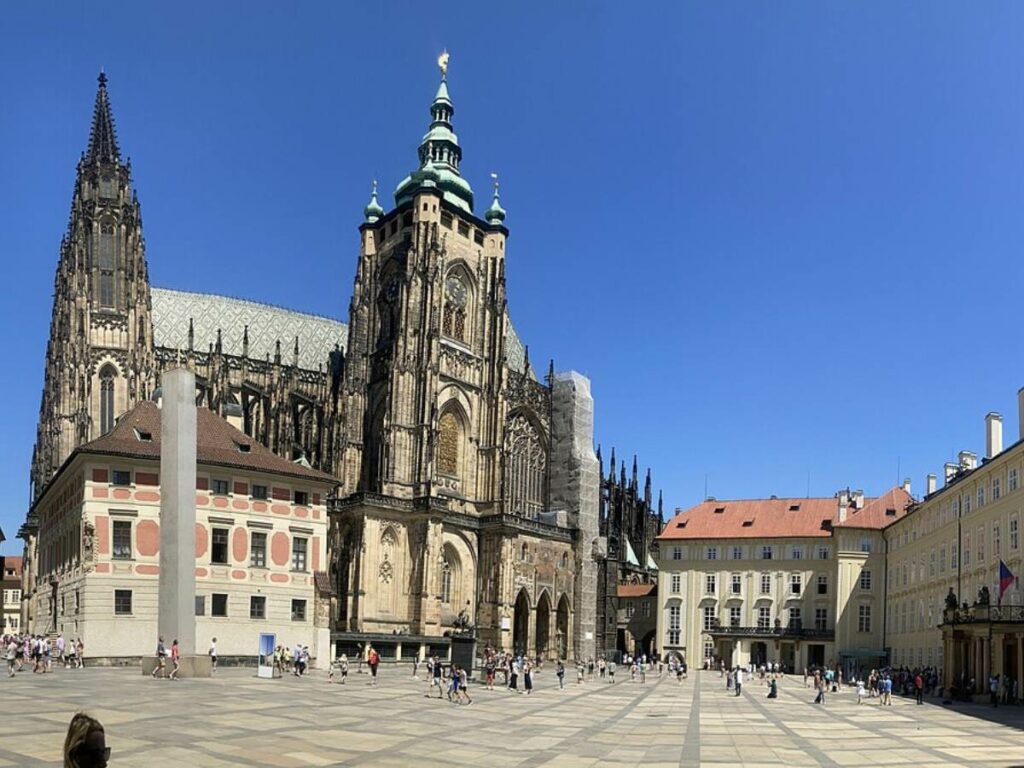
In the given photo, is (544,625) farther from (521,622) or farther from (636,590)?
(636,590)

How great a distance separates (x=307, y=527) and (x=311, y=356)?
135 feet

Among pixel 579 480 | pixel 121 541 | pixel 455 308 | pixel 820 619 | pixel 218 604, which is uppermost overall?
pixel 455 308

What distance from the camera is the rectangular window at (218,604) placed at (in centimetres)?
5291

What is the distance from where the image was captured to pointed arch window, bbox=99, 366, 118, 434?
78.8m

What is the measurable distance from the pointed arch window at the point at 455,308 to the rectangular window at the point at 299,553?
34949mm

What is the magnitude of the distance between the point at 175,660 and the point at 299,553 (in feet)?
54.8

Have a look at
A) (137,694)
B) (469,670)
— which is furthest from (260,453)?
(137,694)

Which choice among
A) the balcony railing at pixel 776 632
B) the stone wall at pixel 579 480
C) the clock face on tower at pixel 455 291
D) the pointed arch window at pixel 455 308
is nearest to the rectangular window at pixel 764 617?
the balcony railing at pixel 776 632

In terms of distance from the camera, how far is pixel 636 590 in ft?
368

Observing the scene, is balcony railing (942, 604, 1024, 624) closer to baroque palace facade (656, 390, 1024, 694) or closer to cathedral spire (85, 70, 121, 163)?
baroque palace facade (656, 390, 1024, 694)

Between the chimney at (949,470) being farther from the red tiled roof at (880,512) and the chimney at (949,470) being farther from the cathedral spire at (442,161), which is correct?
the cathedral spire at (442,161)

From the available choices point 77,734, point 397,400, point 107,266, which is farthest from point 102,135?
point 77,734

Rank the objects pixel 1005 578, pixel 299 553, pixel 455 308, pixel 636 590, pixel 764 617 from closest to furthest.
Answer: pixel 1005 578, pixel 299 553, pixel 764 617, pixel 455 308, pixel 636 590

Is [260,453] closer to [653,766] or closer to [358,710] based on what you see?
[358,710]
